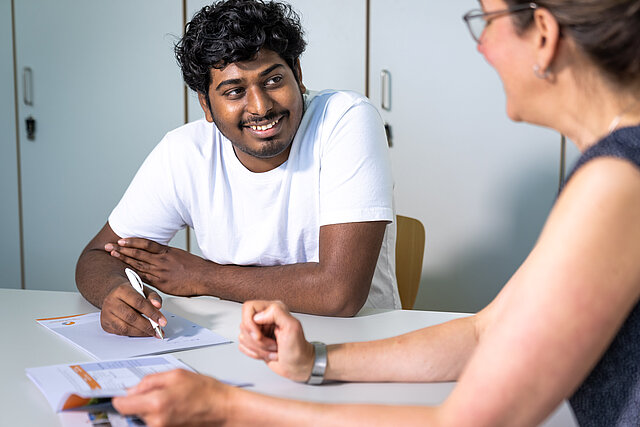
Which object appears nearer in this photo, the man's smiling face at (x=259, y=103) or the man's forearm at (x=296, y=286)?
the man's forearm at (x=296, y=286)

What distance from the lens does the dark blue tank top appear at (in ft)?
2.19

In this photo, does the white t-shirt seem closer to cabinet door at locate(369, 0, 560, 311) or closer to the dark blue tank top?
the dark blue tank top

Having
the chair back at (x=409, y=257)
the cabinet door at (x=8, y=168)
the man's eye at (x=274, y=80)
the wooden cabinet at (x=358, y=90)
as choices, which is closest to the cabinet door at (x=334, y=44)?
the wooden cabinet at (x=358, y=90)

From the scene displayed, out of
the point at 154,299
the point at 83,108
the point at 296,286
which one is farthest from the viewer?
the point at 83,108

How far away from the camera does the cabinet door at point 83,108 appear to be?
10.4 feet

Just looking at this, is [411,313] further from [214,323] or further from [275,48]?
[275,48]

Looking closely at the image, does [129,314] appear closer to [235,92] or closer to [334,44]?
[235,92]

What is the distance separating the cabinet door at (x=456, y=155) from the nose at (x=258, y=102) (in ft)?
4.51

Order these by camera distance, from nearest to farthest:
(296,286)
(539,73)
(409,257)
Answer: (539,73) → (296,286) → (409,257)

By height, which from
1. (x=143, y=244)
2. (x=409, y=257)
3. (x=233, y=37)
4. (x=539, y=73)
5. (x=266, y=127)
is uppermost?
(x=233, y=37)

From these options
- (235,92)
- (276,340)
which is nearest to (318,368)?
(276,340)

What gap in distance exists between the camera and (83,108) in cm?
329

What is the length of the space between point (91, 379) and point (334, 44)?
225 cm

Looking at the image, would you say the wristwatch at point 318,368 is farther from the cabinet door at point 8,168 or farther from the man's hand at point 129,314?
the cabinet door at point 8,168
